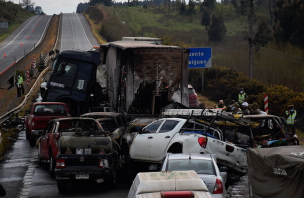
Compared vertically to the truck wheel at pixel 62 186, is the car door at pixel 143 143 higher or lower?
higher

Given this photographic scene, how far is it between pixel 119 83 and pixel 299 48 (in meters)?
24.8

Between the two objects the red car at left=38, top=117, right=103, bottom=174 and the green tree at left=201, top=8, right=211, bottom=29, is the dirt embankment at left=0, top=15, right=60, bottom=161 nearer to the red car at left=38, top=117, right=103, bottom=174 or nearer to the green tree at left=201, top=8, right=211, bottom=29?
the red car at left=38, top=117, right=103, bottom=174

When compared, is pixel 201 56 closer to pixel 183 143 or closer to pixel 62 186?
pixel 183 143

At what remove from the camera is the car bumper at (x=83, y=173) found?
13164mm

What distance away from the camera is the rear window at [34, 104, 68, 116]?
70.5 ft

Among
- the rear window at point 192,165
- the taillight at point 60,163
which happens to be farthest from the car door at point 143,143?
the rear window at point 192,165

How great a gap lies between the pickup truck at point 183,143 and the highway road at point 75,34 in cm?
5470

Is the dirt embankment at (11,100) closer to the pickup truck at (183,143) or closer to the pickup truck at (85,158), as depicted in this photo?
the pickup truck at (85,158)

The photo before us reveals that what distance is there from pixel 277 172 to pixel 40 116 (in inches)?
543

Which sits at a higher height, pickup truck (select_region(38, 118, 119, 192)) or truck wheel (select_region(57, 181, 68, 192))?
pickup truck (select_region(38, 118, 119, 192))

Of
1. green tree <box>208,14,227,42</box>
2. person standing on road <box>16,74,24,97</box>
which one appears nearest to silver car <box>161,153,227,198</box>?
person standing on road <box>16,74,24,97</box>

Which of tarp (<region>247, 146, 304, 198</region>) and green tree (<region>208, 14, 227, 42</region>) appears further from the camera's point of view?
green tree (<region>208, 14, 227, 42</region>)

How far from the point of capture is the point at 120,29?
92938 mm

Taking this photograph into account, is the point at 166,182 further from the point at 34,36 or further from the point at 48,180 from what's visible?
the point at 34,36
